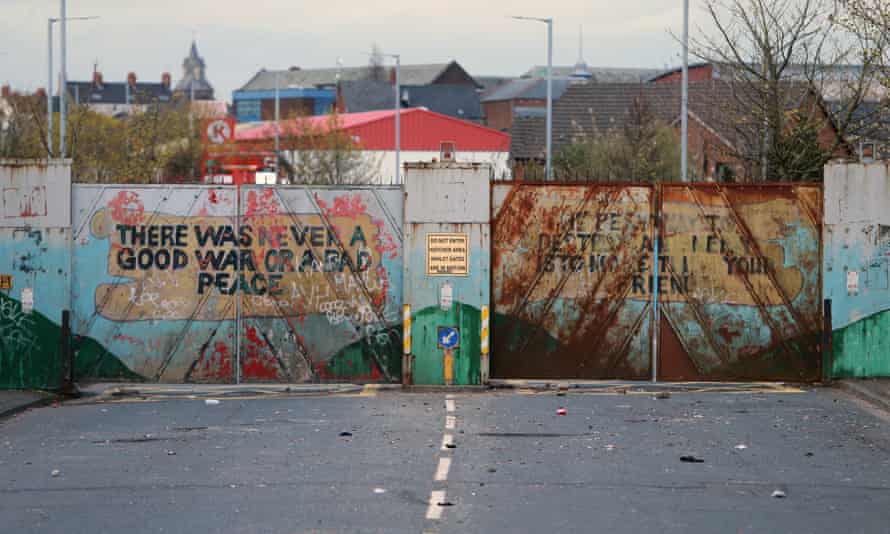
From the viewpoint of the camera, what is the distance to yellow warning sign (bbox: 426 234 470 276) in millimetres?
18922

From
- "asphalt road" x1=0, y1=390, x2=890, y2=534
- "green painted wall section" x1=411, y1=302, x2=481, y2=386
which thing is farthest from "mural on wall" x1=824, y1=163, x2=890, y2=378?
"green painted wall section" x1=411, y1=302, x2=481, y2=386

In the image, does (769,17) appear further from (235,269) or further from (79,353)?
(79,353)

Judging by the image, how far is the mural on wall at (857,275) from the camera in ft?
62.6

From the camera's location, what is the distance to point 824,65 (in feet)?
91.3

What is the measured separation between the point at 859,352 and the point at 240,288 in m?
8.20

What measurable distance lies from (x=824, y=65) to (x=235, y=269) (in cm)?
1378

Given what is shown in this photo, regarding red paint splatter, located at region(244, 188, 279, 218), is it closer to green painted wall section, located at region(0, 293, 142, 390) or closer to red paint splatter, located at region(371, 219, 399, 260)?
red paint splatter, located at region(371, 219, 399, 260)

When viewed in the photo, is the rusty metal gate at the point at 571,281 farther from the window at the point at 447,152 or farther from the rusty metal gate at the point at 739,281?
the window at the point at 447,152

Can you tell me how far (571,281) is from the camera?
19234 mm

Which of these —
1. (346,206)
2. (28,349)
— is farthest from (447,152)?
(28,349)

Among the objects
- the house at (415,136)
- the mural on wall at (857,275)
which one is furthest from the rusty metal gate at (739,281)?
the house at (415,136)

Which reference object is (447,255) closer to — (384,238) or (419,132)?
(384,238)

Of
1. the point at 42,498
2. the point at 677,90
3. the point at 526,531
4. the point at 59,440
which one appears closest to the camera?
the point at 526,531

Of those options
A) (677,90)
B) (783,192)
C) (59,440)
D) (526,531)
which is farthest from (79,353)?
(677,90)
